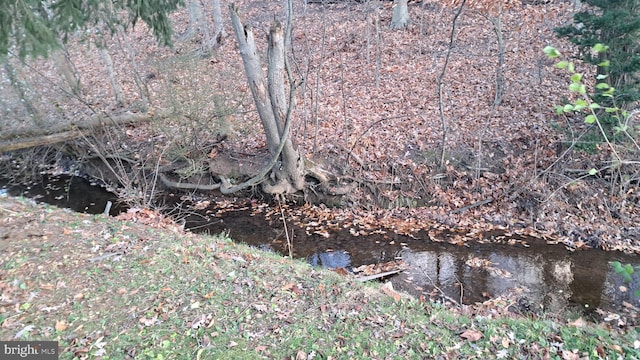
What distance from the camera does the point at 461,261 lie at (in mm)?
8398

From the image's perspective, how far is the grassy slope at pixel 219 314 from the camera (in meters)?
4.07

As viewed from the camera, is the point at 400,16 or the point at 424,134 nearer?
the point at 424,134

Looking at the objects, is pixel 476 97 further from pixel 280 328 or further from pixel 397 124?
pixel 280 328

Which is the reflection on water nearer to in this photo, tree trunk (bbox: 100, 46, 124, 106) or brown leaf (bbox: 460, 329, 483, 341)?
brown leaf (bbox: 460, 329, 483, 341)

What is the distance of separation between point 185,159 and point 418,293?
7.57 meters

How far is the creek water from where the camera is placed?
7250 mm

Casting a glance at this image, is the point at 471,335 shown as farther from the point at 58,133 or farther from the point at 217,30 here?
the point at 217,30

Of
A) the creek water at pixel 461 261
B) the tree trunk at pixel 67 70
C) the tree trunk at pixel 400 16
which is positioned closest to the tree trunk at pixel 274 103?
the creek water at pixel 461 261

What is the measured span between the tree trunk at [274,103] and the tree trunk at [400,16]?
32.6ft

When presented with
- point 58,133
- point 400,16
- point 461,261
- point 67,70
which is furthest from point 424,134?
point 67,70

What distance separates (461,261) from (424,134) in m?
4.30

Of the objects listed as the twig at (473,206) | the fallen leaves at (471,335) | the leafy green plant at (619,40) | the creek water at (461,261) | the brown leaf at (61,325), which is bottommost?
the creek water at (461,261)

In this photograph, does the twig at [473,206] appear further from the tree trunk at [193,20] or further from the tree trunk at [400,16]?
the tree trunk at [193,20]

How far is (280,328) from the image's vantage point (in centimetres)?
437
